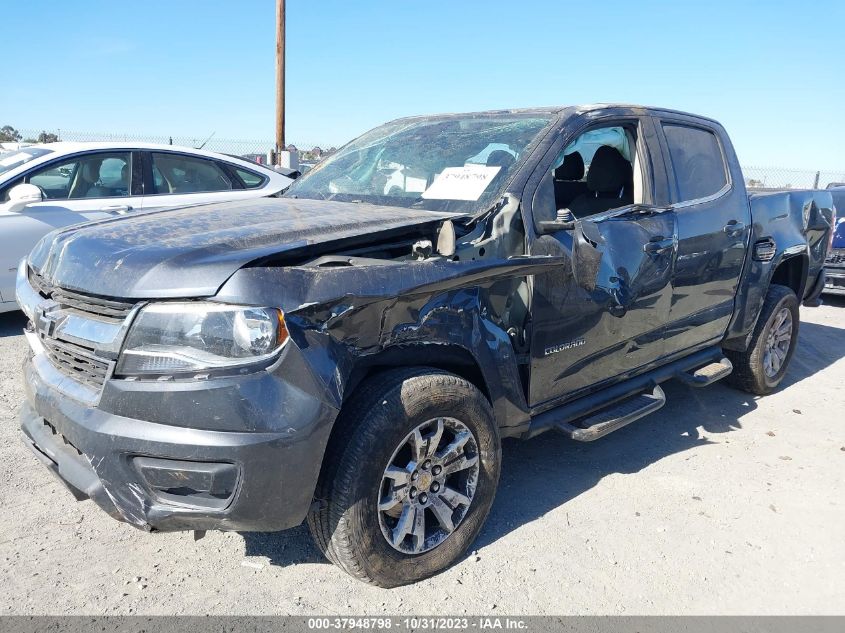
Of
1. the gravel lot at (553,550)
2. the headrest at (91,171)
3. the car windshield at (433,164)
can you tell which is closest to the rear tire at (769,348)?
the gravel lot at (553,550)

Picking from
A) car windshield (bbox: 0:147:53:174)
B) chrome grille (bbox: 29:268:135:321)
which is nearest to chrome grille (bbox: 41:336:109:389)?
chrome grille (bbox: 29:268:135:321)

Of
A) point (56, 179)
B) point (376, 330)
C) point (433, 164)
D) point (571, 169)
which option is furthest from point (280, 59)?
point (376, 330)

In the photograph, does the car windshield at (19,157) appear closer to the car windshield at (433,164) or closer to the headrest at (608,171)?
the car windshield at (433,164)

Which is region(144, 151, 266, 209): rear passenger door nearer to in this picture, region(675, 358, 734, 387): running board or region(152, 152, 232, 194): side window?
region(152, 152, 232, 194): side window

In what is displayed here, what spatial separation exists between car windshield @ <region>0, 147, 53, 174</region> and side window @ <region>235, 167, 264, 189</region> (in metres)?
1.75

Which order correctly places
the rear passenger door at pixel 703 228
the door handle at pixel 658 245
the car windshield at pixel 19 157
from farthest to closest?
the car windshield at pixel 19 157, the rear passenger door at pixel 703 228, the door handle at pixel 658 245

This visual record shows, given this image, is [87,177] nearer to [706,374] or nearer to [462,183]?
[462,183]

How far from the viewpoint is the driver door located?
3.12 metres

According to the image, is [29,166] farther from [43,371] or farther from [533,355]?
[533,355]

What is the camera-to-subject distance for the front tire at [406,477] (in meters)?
2.41

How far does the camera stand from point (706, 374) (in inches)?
171

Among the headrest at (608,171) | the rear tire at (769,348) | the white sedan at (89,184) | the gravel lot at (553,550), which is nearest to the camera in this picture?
the gravel lot at (553,550)

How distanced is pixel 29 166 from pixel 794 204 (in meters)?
6.29

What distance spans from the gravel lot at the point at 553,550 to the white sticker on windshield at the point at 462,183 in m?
1.54
